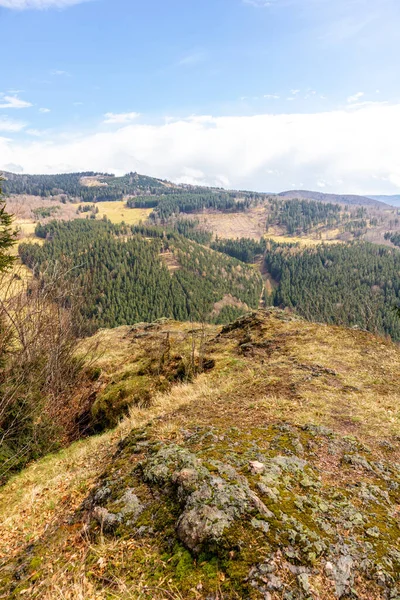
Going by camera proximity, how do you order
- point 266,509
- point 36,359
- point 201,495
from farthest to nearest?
point 36,359 → point 201,495 → point 266,509

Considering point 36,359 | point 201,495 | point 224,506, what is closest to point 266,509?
point 224,506

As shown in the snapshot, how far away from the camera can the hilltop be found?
3.55 m

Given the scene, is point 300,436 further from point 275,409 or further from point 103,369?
point 103,369

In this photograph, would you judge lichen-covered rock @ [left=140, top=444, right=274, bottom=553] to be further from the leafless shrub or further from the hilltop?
the leafless shrub

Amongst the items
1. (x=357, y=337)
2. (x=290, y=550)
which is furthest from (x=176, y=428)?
(x=357, y=337)

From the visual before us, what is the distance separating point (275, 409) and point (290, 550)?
5.63m

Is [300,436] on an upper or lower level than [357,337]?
Answer: upper

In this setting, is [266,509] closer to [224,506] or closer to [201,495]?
[224,506]

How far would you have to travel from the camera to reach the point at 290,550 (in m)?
3.73

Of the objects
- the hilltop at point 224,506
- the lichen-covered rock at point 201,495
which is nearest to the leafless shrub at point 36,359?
the hilltop at point 224,506

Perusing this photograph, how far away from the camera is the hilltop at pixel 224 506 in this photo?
11.7ft

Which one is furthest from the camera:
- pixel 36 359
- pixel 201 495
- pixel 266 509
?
pixel 36 359

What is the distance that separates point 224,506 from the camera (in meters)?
4.36

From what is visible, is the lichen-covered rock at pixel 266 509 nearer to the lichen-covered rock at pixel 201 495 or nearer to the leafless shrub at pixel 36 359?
the lichen-covered rock at pixel 201 495
